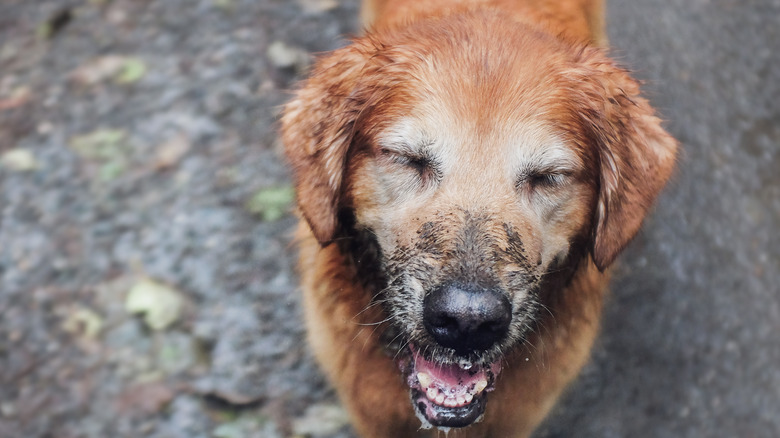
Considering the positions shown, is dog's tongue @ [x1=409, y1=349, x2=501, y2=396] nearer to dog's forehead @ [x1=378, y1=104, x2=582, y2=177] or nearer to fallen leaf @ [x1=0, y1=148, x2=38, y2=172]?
dog's forehead @ [x1=378, y1=104, x2=582, y2=177]

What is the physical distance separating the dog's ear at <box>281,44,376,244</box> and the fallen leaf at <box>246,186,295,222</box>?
1.52 m

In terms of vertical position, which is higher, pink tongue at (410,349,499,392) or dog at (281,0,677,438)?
dog at (281,0,677,438)

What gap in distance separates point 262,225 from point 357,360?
149 cm

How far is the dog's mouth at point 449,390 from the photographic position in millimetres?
2727

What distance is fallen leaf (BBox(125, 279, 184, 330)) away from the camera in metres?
4.05

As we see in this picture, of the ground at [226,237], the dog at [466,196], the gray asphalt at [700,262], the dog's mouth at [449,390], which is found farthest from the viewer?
the gray asphalt at [700,262]

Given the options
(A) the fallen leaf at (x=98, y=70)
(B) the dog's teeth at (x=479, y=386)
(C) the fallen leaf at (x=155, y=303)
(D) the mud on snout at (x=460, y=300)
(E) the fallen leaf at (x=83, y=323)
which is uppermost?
(D) the mud on snout at (x=460, y=300)

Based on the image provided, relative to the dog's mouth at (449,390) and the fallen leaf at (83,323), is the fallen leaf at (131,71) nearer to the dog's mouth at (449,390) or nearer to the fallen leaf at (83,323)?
the fallen leaf at (83,323)

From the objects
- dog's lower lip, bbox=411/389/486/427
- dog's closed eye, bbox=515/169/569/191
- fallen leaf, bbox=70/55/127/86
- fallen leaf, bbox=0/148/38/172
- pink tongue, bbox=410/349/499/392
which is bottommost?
fallen leaf, bbox=0/148/38/172

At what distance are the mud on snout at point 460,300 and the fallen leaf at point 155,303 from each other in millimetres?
1755

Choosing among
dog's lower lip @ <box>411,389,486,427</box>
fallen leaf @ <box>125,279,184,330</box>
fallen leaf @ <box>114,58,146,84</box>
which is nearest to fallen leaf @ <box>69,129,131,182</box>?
fallen leaf @ <box>114,58,146,84</box>

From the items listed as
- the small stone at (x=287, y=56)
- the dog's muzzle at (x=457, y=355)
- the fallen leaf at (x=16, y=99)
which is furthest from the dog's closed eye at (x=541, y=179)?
the fallen leaf at (x=16, y=99)

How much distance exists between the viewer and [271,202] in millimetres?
4504

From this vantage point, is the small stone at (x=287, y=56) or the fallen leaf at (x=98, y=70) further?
Answer: the small stone at (x=287, y=56)
